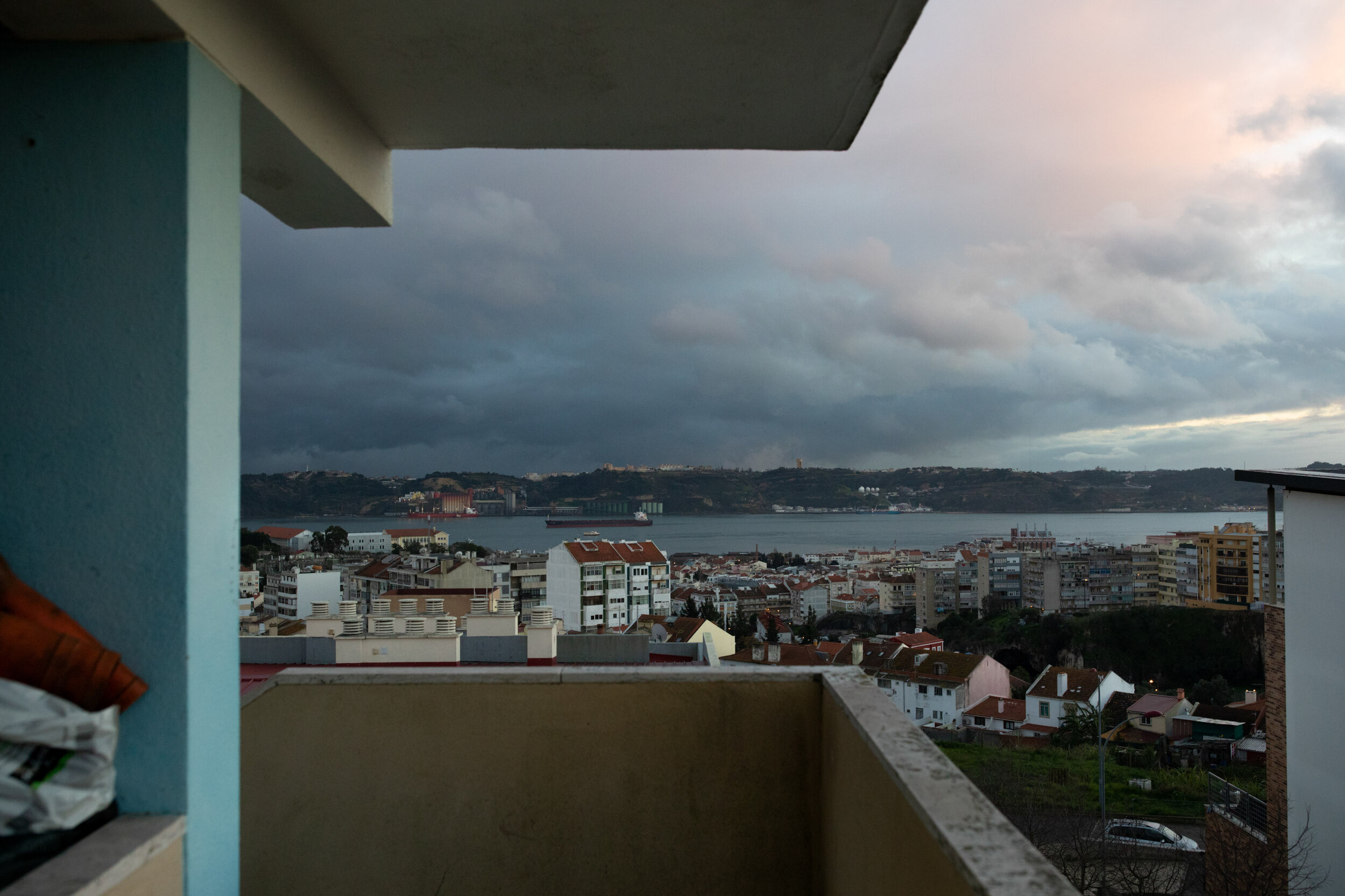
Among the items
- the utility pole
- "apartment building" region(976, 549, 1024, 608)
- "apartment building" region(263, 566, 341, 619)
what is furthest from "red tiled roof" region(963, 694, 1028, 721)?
"apartment building" region(976, 549, 1024, 608)

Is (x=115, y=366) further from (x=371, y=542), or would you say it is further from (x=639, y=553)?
(x=371, y=542)

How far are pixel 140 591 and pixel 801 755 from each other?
1467mm

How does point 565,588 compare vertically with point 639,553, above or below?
below

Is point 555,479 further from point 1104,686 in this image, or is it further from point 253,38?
point 253,38

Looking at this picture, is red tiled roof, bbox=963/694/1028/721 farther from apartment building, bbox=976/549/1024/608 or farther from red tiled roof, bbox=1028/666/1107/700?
apartment building, bbox=976/549/1024/608

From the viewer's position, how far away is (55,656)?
1.04m

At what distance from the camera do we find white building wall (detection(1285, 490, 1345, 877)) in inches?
272

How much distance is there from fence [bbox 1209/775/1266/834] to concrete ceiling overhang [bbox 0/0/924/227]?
34.1 ft

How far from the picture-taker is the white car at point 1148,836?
1417 cm

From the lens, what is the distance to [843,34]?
1.47 meters

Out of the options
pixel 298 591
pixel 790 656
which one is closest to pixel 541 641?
→ pixel 298 591

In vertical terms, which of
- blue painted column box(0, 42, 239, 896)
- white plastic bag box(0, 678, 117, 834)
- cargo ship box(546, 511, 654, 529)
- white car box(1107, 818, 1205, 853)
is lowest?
white car box(1107, 818, 1205, 853)

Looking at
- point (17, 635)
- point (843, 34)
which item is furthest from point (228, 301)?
point (843, 34)

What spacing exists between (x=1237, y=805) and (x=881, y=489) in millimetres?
121595
